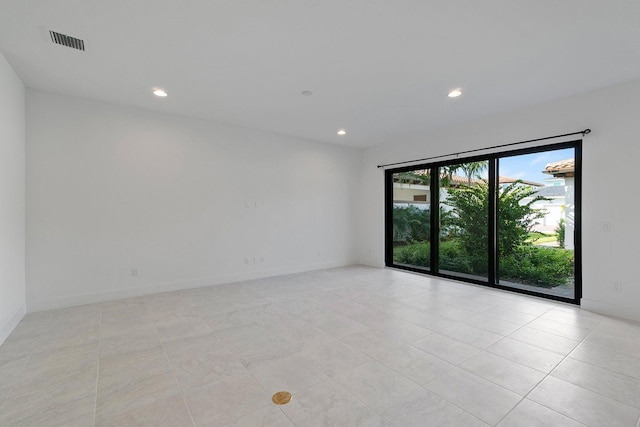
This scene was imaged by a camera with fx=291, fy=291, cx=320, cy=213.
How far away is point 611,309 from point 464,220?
2104mm

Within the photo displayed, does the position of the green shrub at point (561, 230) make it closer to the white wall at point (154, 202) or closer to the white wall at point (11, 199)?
the white wall at point (154, 202)

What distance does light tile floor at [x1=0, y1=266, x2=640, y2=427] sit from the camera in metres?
1.79

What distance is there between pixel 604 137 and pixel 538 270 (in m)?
1.90

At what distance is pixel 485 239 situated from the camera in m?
4.69

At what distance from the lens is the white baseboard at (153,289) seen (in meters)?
3.61

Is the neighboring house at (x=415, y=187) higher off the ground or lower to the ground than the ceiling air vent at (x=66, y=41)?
lower

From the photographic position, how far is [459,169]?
506cm

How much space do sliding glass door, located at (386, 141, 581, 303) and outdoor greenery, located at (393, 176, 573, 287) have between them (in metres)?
0.01

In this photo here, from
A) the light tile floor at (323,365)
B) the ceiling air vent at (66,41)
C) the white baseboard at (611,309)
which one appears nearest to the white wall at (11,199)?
the light tile floor at (323,365)

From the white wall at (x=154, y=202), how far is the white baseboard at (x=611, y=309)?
13.6ft

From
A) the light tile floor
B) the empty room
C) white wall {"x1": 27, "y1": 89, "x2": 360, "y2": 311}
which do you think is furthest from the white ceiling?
the light tile floor

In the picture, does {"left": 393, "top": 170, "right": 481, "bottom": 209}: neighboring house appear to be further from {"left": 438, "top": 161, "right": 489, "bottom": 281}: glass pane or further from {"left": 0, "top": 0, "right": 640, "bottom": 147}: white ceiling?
{"left": 0, "top": 0, "right": 640, "bottom": 147}: white ceiling

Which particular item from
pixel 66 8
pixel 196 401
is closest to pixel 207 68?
pixel 66 8

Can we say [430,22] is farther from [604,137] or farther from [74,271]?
[74,271]
